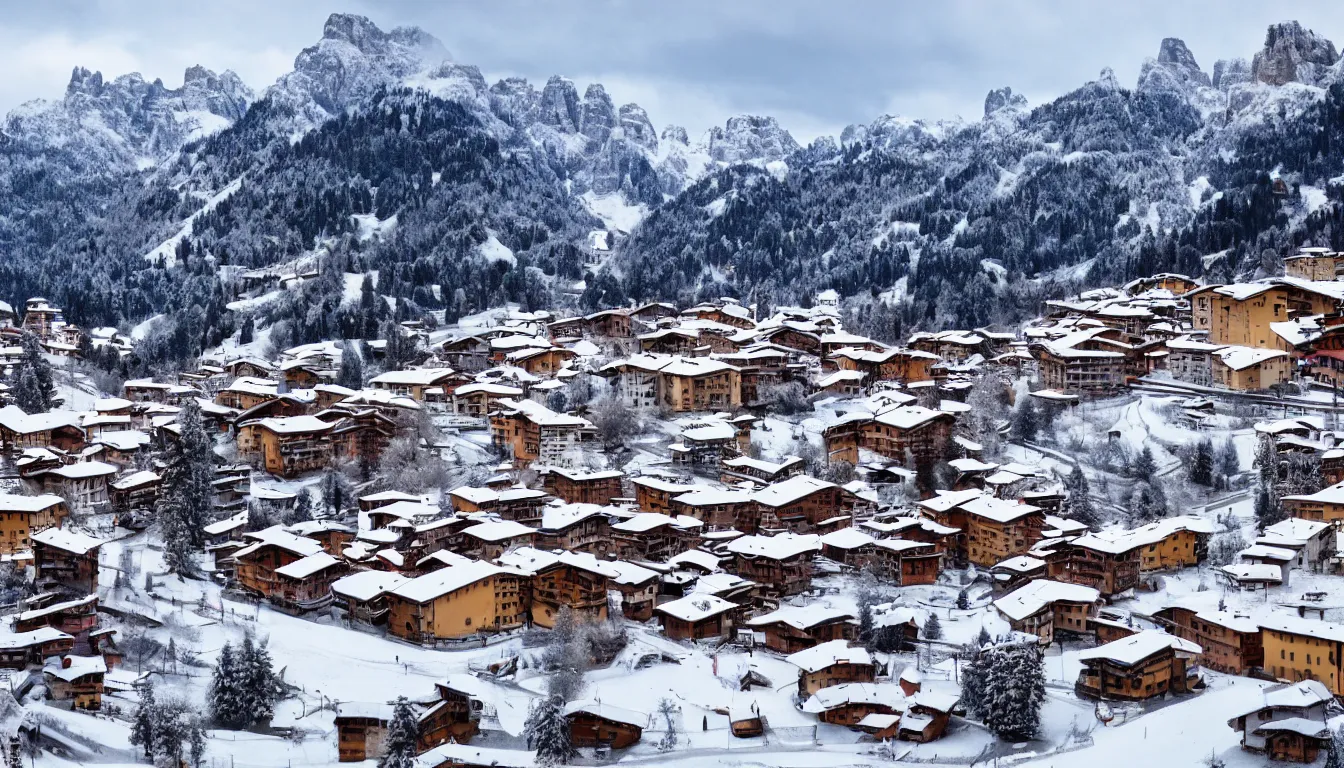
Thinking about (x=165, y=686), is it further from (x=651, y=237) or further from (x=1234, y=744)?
(x=651, y=237)

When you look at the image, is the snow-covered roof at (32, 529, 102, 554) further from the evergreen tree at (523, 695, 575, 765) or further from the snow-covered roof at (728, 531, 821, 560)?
the snow-covered roof at (728, 531, 821, 560)

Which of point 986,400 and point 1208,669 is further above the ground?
point 986,400

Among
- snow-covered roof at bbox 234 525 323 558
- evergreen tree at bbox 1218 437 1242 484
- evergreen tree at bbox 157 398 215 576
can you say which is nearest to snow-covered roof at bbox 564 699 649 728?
snow-covered roof at bbox 234 525 323 558

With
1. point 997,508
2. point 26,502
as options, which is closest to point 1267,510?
point 997,508

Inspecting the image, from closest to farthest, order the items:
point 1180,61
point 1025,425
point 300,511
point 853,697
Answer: point 853,697 < point 300,511 < point 1025,425 < point 1180,61

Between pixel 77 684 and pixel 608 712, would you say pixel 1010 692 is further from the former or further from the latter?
pixel 77 684

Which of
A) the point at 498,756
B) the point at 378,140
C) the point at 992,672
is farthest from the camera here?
the point at 378,140

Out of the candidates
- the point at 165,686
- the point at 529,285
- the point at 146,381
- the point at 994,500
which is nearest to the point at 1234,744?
the point at 994,500

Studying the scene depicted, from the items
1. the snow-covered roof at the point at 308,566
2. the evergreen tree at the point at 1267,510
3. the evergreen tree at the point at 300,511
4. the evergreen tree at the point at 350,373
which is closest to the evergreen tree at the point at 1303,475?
the evergreen tree at the point at 1267,510
